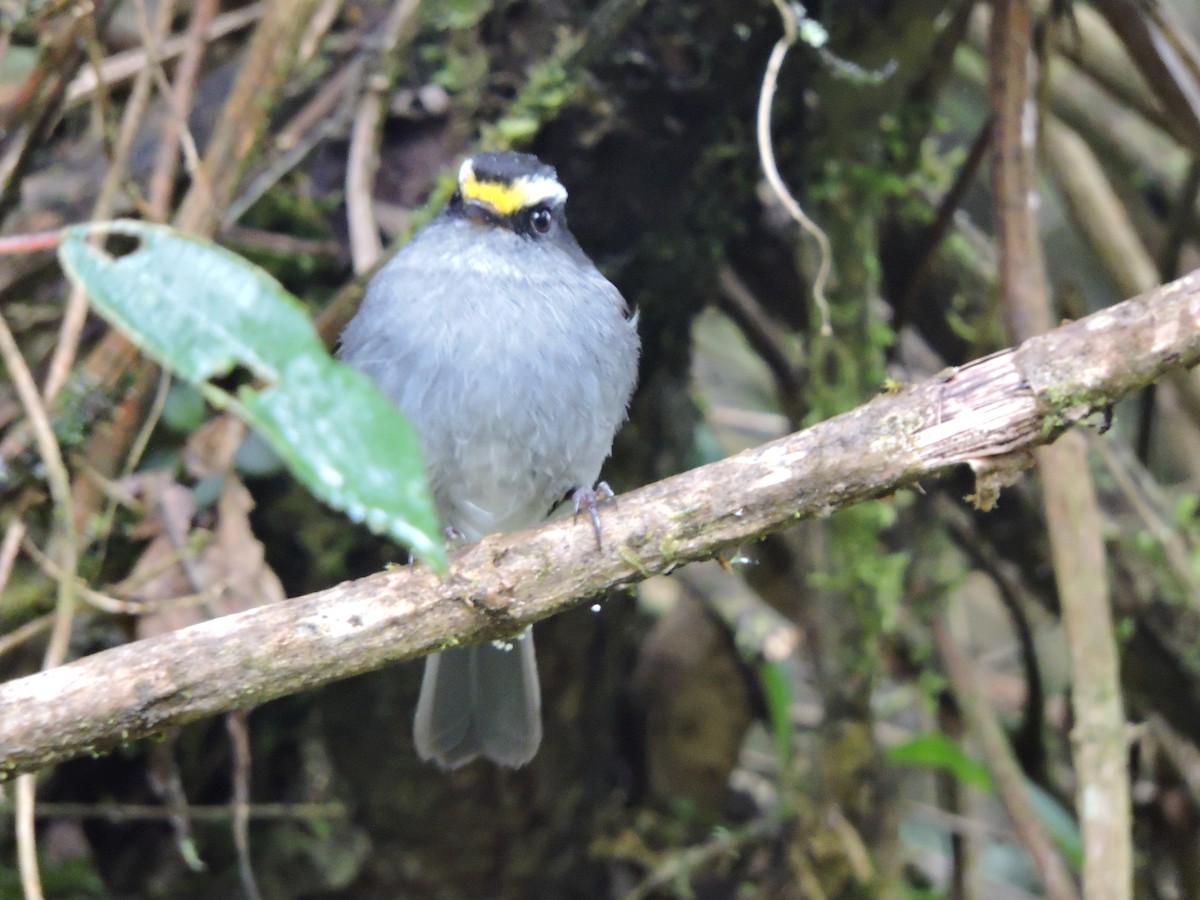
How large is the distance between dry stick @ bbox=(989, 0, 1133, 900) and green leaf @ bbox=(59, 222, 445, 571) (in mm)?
1576

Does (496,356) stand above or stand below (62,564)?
above

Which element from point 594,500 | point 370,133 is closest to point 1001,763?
point 594,500

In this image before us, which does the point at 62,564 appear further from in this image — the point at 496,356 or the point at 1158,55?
the point at 1158,55

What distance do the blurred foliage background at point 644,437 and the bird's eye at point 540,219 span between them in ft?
0.92

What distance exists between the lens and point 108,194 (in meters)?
2.50

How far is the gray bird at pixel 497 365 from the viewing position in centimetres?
224

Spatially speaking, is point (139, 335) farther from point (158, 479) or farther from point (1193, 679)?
point (1193, 679)

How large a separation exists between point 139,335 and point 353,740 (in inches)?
82.2

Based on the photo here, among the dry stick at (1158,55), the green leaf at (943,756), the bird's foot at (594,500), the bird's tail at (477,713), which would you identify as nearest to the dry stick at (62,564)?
the bird's tail at (477,713)

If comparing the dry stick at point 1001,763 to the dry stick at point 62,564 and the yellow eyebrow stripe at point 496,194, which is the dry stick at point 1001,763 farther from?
the dry stick at point 62,564

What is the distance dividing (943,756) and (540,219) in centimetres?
160

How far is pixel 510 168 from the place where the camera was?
7.66 feet

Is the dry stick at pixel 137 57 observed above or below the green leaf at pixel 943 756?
above

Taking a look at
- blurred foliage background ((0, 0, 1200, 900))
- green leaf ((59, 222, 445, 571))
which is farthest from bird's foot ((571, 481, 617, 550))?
green leaf ((59, 222, 445, 571))
